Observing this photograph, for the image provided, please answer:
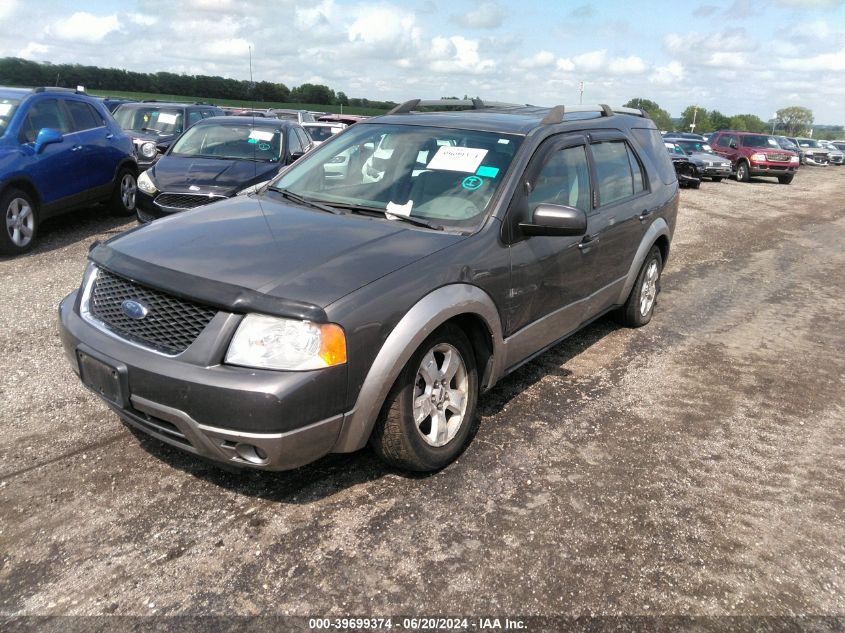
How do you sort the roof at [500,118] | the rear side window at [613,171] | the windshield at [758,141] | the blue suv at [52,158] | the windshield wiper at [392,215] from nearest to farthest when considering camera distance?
the windshield wiper at [392,215] → the roof at [500,118] → the rear side window at [613,171] → the blue suv at [52,158] → the windshield at [758,141]

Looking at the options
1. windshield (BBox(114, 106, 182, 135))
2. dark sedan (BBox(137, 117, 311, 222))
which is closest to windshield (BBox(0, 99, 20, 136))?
dark sedan (BBox(137, 117, 311, 222))

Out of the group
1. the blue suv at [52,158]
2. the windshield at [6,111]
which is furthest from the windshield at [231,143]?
the windshield at [6,111]

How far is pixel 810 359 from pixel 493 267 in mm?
3484

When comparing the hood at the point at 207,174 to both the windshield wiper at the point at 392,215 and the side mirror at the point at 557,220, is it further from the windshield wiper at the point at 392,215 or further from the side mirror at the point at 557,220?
the side mirror at the point at 557,220

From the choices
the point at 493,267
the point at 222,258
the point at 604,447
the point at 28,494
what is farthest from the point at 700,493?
the point at 28,494

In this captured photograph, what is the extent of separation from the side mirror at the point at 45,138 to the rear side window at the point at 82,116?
828 mm

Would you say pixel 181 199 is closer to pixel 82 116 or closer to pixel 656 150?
pixel 82 116

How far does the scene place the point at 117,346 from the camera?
2855 millimetres

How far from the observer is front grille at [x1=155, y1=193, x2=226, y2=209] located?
24.4 feet

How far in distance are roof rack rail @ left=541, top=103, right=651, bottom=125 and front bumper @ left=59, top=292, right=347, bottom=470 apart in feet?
7.75

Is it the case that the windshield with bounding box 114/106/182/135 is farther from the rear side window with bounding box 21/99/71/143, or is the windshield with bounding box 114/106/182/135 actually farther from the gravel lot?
the gravel lot

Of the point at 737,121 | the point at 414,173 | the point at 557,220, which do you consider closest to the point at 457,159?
the point at 414,173

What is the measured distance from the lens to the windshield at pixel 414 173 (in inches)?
143

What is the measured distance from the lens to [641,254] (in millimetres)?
5273
